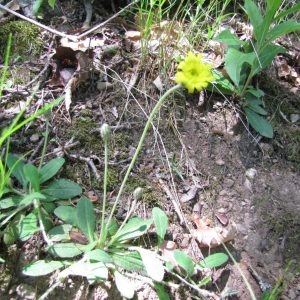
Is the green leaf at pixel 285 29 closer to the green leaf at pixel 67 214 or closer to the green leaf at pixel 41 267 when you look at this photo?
the green leaf at pixel 67 214

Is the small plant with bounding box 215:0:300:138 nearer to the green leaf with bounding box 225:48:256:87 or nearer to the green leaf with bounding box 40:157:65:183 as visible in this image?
the green leaf with bounding box 225:48:256:87

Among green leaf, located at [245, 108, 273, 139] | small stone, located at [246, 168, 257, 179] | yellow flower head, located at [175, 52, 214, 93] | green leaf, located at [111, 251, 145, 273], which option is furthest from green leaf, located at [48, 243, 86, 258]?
green leaf, located at [245, 108, 273, 139]

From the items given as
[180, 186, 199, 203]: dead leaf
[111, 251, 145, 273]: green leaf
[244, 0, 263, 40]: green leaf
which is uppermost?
[244, 0, 263, 40]: green leaf

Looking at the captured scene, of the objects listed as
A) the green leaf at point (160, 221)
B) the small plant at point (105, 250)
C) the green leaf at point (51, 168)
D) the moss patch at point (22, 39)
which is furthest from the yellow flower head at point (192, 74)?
the moss patch at point (22, 39)

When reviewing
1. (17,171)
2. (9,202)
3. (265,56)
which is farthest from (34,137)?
(265,56)

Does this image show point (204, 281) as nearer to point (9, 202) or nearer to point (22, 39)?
point (9, 202)

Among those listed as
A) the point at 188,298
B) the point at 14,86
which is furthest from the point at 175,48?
Result: the point at 188,298
